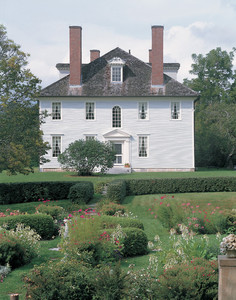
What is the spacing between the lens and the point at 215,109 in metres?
43.5

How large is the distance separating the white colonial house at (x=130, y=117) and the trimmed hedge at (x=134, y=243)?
24513mm

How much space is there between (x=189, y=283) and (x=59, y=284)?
201cm

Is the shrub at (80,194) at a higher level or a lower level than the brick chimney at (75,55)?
lower

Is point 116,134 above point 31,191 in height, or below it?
above

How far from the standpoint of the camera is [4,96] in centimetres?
1698

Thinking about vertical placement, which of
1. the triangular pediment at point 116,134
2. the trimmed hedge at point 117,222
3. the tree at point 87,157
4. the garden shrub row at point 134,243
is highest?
the triangular pediment at point 116,134

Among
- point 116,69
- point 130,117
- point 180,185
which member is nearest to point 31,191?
point 180,185

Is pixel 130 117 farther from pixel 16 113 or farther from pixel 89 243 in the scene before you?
pixel 89 243

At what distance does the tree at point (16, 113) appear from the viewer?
54.3ft

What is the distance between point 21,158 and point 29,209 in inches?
113

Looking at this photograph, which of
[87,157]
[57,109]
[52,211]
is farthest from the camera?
[57,109]

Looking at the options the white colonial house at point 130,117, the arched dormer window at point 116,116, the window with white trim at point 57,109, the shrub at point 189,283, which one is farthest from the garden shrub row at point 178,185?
the window with white trim at point 57,109

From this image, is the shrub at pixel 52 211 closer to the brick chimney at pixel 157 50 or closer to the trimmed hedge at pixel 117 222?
the trimmed hedge at pixel 117 222

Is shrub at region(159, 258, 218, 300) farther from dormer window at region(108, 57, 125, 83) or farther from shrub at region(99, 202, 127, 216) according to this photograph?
dormer window at region(108, 57, 125, 83)
